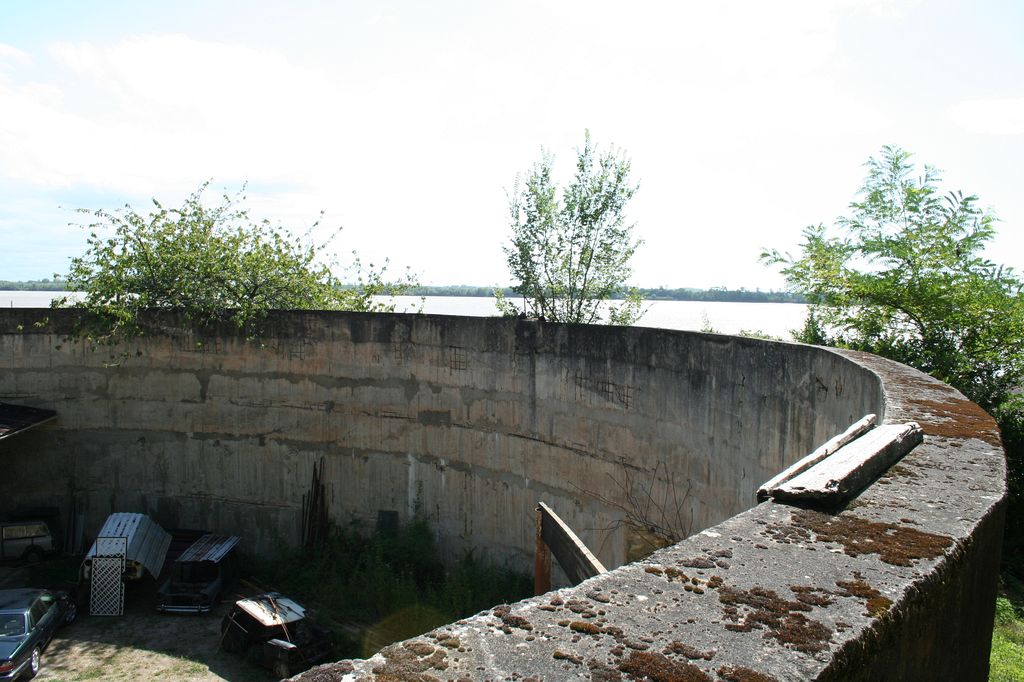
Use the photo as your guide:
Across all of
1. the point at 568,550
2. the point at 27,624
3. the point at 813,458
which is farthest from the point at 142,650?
the point at 813,458

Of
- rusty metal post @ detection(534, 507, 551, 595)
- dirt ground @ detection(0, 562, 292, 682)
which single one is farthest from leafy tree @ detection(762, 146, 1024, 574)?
dirt ground @ detection(0, 562, 292, 682)

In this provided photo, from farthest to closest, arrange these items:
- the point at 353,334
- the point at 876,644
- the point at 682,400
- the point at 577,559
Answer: the point at 353,334
the point at 682,400
the point at 577,559
the point at 876,644

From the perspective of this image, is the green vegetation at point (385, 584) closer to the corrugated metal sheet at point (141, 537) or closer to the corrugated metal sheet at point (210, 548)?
the corrugated metal sheet at point (210, 548)

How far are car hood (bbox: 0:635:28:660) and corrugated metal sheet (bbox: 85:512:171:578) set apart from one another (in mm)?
2005

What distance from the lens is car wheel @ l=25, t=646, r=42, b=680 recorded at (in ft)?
28.5

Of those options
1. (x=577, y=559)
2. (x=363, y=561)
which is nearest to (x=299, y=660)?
(x=363, y=561)

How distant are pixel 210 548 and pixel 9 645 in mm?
3143

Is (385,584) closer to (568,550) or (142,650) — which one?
(142,650)

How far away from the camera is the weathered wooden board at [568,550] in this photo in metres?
4.80

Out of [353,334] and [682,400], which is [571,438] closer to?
[682,400]

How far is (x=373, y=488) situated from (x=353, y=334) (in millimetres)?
2535

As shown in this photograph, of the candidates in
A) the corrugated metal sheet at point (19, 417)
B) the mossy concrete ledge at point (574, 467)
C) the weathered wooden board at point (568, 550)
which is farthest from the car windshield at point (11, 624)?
the weathered wooden board at point (568, 550)

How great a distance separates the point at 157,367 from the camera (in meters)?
12.2

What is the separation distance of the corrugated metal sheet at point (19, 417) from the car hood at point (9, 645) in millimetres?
3326
